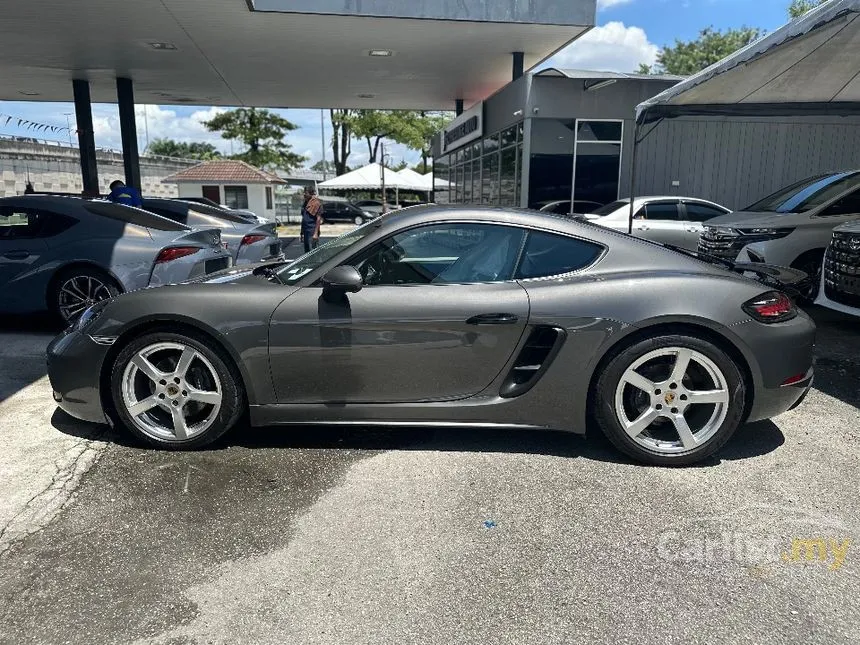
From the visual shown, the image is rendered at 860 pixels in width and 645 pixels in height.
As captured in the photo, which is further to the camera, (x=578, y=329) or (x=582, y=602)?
(x=578, y=329)

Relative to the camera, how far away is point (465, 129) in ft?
59.8

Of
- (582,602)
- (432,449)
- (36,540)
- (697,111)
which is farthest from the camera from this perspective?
(697,111)

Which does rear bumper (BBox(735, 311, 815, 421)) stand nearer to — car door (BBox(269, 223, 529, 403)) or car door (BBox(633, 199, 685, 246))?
car door (BBox(269, 223, 529, 403))

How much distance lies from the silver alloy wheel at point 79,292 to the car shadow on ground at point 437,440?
8.94 feet

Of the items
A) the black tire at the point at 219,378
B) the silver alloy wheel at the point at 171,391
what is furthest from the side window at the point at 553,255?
the silver alloy wheel at the point at 171,391

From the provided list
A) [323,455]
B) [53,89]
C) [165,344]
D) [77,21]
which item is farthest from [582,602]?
[53,89]

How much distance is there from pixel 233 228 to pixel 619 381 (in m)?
7.42

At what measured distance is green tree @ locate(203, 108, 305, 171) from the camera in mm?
36594

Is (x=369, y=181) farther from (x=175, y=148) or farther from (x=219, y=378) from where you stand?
(x=175, y=148)

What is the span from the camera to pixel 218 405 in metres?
3.48

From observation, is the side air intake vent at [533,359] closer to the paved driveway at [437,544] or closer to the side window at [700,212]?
the paved driveway at [437,544]

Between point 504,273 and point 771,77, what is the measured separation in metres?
6.46

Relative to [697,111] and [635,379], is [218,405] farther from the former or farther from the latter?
[697,111]

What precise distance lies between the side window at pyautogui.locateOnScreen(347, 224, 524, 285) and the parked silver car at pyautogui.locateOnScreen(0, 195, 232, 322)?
12.0ft
